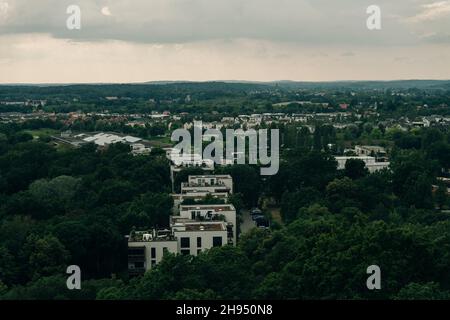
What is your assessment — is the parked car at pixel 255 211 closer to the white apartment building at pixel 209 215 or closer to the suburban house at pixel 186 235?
the suburban house at pixel 186 235

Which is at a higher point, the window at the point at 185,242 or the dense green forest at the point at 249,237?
the dense green forest at the point at 249,237

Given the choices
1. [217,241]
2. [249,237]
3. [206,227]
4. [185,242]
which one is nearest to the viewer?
[249,237]

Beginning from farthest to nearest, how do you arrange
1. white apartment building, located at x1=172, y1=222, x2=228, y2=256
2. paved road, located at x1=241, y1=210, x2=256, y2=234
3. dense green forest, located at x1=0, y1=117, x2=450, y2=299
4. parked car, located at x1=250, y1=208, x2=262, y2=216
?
1. parked car, located at x1=250, y1=208, x2=262, y2=216
2. paved road, located at x1=241, y1=210, x2=256, y2=234
3. white apartment building, located at x1=172, y1=222, x2=228, y2=256
4. dense green forest, located at x1=0, y1=117, x2=450, y2=299

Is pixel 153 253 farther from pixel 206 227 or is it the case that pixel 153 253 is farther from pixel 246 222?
pixel 246 222

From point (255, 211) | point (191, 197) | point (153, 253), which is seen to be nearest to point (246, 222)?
point (255, 211)

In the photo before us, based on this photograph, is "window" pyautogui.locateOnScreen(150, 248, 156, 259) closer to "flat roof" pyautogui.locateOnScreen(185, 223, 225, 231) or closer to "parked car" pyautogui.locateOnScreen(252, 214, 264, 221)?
"flat roof" pyautogui.locateOnScreen(185, 223, 225, 231)

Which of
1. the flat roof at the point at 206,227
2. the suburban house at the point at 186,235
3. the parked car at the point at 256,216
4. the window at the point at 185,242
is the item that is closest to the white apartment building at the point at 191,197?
the suburban house at the point at 186,235

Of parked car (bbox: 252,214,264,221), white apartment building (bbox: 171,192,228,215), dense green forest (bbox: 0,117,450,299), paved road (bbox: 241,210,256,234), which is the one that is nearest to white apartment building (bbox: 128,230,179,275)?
dense green forest (bbox: 0,117,450,299)

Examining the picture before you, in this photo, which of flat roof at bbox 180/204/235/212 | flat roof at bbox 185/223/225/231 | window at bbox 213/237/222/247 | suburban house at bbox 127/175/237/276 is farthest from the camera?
flat roof at bbox 180/204/235/212

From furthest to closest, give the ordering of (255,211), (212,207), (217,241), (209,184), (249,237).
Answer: (209,184) → (255,211) → (212,207) → (217,241) → (249,237)
